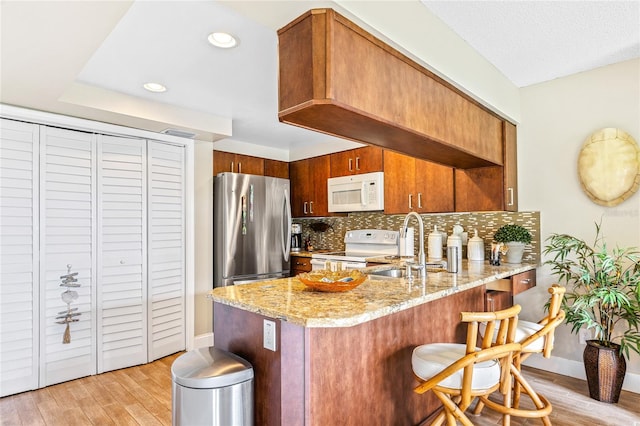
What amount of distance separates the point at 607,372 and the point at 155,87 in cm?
Result: 391

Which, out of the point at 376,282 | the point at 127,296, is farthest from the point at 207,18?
the point at 127,296

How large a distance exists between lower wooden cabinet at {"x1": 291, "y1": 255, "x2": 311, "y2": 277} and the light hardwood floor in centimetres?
193

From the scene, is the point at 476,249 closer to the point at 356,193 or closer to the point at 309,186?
the point at 356,193

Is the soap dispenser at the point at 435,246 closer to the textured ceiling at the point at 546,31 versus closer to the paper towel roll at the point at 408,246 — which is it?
the paper towel roll at the point at 408,246

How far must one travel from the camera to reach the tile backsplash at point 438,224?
3293mm

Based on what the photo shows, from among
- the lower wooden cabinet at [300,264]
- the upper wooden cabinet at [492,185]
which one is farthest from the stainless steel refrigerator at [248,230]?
the upper wooden cabinet at [492,185]

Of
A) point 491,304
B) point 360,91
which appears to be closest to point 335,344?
point 360,91

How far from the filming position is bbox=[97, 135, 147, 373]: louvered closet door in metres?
3.25

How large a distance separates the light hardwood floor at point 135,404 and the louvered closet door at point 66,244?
218mm

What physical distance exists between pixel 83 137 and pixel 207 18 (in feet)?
6.29

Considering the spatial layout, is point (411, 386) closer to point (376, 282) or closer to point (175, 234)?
point (376, 282)

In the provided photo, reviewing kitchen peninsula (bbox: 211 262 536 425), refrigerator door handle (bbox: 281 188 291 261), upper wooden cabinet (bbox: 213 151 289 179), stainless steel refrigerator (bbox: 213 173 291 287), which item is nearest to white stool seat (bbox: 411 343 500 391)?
kitchen peninsula (bbox: 211 262 536 425)

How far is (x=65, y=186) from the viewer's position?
121 inches

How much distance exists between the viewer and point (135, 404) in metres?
2.65
